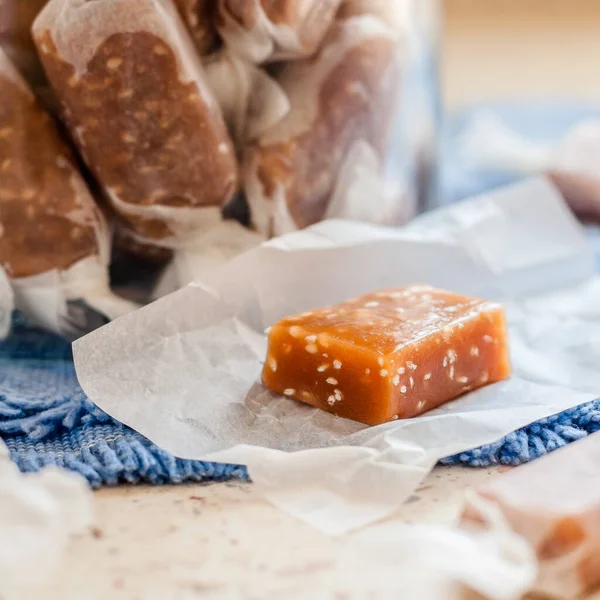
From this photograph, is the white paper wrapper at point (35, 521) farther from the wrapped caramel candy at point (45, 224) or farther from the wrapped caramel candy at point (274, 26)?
the wrapped caramel candy at point (274, 26)

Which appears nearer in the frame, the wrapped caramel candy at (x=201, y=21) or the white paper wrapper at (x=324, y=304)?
the white paper wrapper at (x=324, y=304)

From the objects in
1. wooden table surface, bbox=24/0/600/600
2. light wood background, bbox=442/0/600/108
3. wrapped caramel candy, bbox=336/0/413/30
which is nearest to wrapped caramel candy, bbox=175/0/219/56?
wrapped caramel candy, bbox=336/0/413/30

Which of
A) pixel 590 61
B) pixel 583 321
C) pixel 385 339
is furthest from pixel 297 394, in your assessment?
pixel 590 61

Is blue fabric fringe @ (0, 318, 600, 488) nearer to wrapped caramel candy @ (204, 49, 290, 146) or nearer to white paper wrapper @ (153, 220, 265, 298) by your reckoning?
white paper wrapper @ (153, 220, 265, 298)

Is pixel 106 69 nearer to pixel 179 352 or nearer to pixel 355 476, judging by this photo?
pixel 179 352

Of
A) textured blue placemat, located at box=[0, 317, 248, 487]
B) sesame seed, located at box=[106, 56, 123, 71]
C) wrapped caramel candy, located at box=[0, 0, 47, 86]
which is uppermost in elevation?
wrapped caramel candy, located at box=[0, 0, 47, 86]

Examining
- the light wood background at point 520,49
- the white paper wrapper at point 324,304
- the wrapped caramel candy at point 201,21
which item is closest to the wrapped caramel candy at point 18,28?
the wrapped caramel candy at point 201,21
